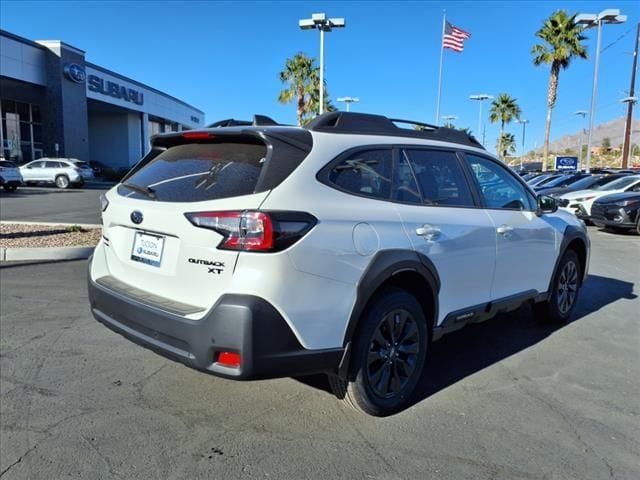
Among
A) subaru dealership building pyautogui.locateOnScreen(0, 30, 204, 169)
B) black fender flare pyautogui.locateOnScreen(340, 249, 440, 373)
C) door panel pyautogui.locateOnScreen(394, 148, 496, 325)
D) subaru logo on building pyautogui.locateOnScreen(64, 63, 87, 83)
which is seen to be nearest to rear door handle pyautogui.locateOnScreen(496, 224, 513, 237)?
door panel pyautogui.locateOnScreen(394, 148, 496, 325)

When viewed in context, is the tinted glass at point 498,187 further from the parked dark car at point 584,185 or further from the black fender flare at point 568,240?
the parked dark car at point 584,185

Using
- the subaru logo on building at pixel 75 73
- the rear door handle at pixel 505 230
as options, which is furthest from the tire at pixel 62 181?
the rear door handle at pixel 505 230

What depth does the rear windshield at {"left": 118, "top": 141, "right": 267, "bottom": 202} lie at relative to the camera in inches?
111

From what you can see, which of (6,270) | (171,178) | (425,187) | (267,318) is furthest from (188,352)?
(6,270)

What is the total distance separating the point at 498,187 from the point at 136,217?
3.00m

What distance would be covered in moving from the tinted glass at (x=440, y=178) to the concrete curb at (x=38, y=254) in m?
6.41

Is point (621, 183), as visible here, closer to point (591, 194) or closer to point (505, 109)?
point (591, 194)

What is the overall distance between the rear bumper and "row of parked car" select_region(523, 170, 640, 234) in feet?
31.4

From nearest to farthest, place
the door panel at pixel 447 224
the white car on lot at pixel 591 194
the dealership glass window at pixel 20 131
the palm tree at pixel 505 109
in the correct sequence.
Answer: the door panel at pixel 447 224, the white car on lot at pixel 591 194, the dealership glass window at pixel 20 131, the palm tree at pixel 505 109

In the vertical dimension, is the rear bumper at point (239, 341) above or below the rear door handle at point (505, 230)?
below

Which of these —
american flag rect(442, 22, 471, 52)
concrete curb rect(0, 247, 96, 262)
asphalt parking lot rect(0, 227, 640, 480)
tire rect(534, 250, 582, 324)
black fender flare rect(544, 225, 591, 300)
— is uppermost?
american flag rect(442, 22, 471, 52)

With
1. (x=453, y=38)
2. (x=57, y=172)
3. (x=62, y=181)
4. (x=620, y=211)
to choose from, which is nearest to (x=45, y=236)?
(x=620, y=211)

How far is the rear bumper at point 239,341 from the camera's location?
101 inches

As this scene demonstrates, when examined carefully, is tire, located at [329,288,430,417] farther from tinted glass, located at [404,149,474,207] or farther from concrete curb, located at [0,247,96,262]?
concrete curb, located at [0,247,96,262]
